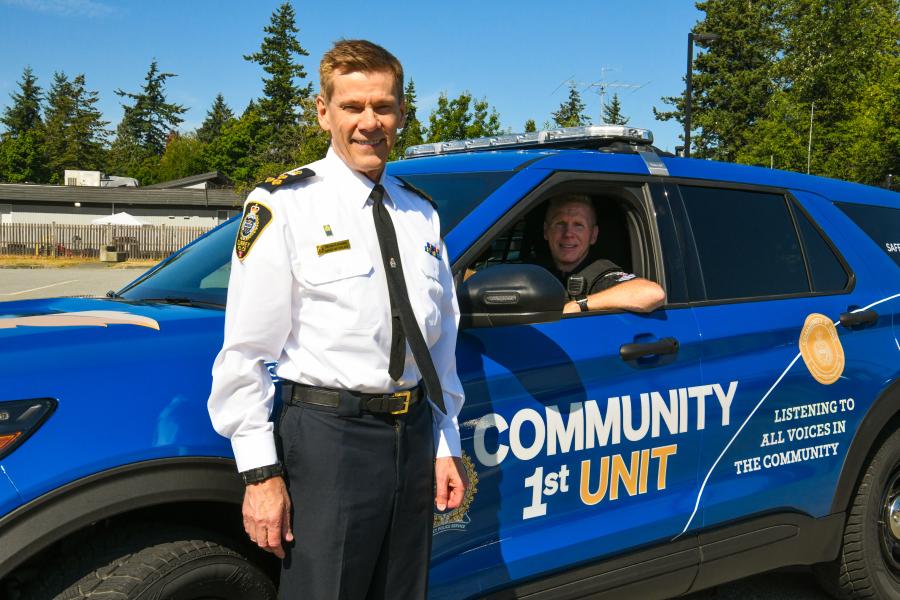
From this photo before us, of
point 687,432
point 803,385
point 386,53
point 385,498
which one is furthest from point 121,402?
point 803,385

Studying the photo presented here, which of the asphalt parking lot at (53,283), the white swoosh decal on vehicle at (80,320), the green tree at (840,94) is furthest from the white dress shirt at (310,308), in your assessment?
the green tree at (840,94)

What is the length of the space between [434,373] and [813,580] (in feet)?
10.4

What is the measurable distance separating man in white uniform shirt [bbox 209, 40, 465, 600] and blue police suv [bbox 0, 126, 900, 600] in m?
0.09

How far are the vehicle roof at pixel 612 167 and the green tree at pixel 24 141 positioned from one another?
91611mm

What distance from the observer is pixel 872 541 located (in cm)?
391

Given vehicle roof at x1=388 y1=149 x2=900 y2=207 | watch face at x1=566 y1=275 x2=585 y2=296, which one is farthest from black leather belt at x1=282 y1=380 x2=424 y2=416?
watch face at x1=566 y1=275 x2=585 y2=296

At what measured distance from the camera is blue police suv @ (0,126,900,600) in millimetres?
2035

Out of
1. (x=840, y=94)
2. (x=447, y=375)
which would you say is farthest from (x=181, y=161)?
(x=447, y=375)

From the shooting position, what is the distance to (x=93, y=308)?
2775 millimetres

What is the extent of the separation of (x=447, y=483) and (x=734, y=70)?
66.0m

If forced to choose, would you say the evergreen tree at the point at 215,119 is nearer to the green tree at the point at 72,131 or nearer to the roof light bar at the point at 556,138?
the green tree at the point at 72,131

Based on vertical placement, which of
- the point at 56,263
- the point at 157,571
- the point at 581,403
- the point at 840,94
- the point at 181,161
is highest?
the point at 181,161

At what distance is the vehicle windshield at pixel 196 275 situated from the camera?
292 centimetres

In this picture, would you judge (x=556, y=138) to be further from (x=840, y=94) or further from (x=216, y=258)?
(x=840, y=94)
